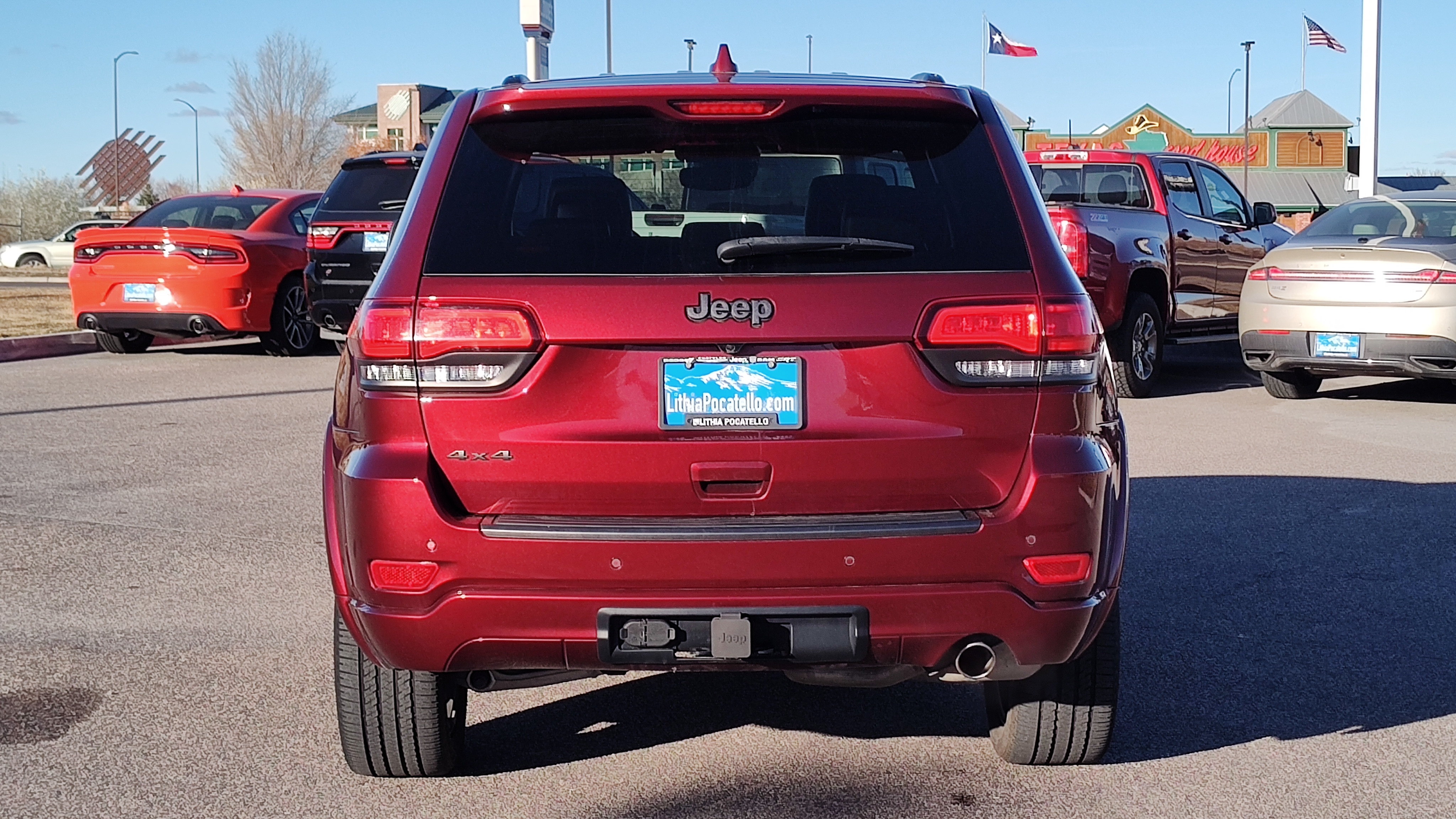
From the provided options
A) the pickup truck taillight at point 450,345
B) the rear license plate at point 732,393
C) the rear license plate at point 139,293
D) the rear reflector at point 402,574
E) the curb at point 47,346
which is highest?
the pickup truck taillight at point 450,345

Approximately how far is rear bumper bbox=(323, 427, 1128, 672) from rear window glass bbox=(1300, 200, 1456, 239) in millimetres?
8997

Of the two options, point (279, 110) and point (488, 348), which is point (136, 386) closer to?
point (488, 348)

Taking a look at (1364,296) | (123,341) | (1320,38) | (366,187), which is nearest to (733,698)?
(1364,296)

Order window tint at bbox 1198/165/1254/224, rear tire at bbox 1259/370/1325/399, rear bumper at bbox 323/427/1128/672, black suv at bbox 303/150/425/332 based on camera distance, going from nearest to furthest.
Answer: rear bumper at bbox 323/427/1128/672 < rear tire at bbox 1259/370/1325/399 < window tint at bbox 1198/165/1254/224 < black suv at bbox 303/150/425/332

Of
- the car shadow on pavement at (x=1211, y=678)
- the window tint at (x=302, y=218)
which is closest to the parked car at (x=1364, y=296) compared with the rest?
the car shadow on pavement at (x=1211, y=678)

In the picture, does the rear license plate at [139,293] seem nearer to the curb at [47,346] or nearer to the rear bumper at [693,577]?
the curb at [47,346]

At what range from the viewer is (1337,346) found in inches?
437

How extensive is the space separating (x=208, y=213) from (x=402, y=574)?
42.3 feet

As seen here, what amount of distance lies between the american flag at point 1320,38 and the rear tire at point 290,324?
86.1 ft

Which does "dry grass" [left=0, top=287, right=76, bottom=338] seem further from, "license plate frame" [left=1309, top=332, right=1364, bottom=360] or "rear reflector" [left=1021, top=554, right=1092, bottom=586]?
"rear reflector" [left=1021, top=554, right=1092, bottom=586]

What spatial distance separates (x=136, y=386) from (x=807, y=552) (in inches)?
425

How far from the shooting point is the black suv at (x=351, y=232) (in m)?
13.6

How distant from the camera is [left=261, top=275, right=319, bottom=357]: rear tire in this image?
1494 centimetres

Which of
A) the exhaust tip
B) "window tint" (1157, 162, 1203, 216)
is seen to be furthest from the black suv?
the exhaust tip
